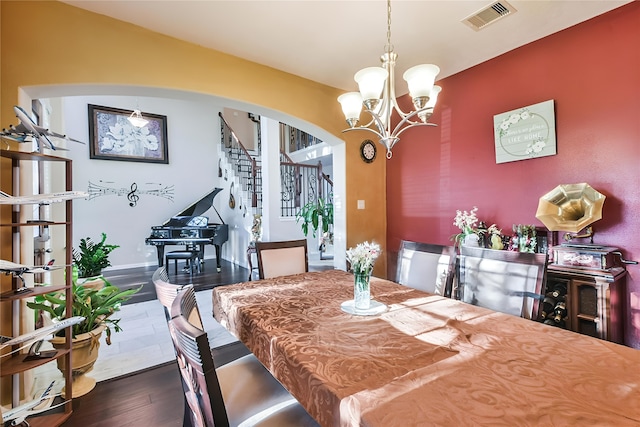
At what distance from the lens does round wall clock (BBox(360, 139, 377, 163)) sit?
376 centimetres

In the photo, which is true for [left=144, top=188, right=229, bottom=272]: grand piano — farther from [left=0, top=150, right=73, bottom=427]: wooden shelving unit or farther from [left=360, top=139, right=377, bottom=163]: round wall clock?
[left=0, top=150, right=73, bottom=427]: wooden shelving unit

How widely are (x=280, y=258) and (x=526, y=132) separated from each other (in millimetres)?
2464

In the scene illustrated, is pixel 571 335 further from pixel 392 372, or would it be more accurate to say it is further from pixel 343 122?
pixel 343 122

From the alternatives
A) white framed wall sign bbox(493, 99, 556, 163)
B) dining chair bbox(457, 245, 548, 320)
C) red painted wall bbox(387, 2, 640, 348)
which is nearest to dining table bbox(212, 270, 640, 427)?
dining chair bbox(457, 245, 548, 320)

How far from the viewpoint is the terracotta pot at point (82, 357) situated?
200 cm

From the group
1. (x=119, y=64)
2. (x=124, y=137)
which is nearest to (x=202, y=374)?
(x=119, y=64)

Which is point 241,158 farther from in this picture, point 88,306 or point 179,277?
point 88,306

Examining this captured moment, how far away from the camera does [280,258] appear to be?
245cm

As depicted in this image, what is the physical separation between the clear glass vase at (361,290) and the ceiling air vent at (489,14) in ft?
6.97

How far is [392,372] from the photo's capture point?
0.90m

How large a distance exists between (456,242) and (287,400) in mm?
2425

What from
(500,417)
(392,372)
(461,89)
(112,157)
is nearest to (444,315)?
(392,372)

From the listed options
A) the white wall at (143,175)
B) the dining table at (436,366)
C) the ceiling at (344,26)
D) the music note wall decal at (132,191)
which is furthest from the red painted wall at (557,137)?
the music note wall decal at (132,191)

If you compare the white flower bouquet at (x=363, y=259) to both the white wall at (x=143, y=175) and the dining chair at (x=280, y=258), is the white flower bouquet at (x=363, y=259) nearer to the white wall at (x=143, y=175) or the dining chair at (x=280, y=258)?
the dining chair at (x=280, y=258)
